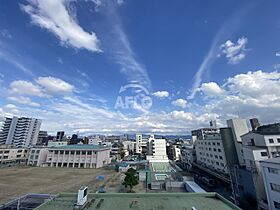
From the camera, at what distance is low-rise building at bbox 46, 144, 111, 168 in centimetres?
5812

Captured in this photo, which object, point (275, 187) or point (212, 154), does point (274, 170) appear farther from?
point (212, 154)

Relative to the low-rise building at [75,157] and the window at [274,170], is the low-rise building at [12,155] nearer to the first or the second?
the low-rise building at [75,157]

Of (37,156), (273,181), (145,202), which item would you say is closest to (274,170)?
(273,181)

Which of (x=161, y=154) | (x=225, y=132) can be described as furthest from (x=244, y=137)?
(x=161, y=154)

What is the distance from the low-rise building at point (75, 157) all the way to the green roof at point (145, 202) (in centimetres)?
4666

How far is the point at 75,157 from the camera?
5906 cm

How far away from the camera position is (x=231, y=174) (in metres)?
28.3

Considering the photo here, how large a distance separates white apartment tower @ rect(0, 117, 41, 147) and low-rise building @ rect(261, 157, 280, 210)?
110807mm

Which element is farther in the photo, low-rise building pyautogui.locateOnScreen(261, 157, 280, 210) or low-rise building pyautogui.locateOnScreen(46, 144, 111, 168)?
low-rise building pyautogui.locateOnScreen(46, 144, 111, 168)

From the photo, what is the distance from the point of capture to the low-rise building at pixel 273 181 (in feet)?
58.5

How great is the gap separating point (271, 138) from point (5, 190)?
48.8 m

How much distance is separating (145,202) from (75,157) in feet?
177

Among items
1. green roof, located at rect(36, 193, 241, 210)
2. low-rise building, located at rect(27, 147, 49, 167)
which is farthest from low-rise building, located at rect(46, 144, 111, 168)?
green roof, located at rect(36, 193, 241, 210)

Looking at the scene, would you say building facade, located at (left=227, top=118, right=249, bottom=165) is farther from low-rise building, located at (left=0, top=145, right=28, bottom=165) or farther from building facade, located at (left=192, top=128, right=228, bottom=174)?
low-rise building, located at (left=0, top=145, right=28, bottom=165)
